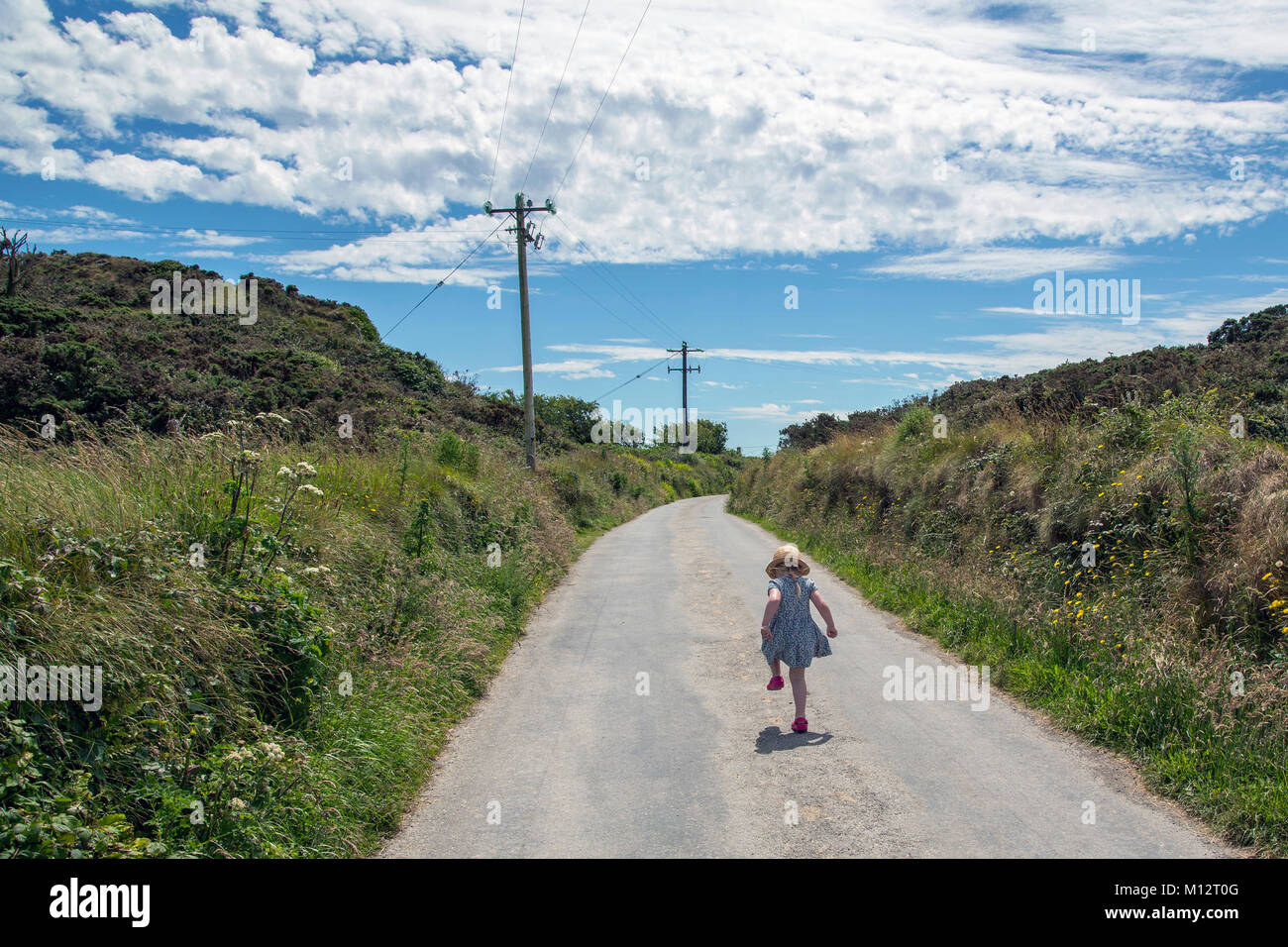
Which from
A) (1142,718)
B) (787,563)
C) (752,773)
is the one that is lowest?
(752,773)

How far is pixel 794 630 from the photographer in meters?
6.59

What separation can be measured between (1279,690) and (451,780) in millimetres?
5495

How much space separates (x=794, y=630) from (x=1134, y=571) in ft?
12.2

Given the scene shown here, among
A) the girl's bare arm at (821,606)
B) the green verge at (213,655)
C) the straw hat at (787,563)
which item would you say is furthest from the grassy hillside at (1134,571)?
the green verge at (213,655)

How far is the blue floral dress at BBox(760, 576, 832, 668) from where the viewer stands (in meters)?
6.54

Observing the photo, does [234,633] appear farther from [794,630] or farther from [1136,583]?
[1136,583]

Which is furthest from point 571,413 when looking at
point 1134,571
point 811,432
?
point 1134,571

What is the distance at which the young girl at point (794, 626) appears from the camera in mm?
6516

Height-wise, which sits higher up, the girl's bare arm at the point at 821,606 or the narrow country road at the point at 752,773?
the girl's bare arm at the point at 821,606

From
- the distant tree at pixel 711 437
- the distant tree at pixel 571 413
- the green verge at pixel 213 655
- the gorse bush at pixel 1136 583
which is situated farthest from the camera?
the distant tree at pixel 711 437

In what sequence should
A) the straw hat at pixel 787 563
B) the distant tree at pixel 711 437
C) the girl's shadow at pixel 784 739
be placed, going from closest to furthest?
the girl's shadow at pixel 784 739 < the straw hat at pixel 787 563 < the distant tree at pixel 711 437

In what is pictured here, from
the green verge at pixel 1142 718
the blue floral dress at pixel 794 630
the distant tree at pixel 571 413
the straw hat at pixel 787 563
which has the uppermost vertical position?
the distant tree at pixel 571 413

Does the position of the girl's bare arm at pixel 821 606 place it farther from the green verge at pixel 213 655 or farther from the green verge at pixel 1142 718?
the green verge at pixel 213 655

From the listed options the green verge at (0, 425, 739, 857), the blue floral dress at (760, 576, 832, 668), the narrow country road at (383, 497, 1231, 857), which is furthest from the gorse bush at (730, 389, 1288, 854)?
the green verge at (0, 425, 739, 857)
